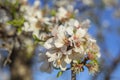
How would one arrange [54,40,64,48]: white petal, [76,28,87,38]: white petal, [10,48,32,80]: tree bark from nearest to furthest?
[54,40,64,48]: white petal < [76,28,87,38]: white petal < [10,48,32,80]: tree bark

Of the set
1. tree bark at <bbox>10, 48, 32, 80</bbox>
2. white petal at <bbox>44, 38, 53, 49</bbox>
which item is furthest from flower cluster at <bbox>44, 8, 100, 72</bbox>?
tree bark at <bbox>10, 48, 32, 80</bbox>

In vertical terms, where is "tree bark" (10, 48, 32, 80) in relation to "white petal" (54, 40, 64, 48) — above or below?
above

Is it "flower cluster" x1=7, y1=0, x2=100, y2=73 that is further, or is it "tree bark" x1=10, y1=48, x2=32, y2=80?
"tree bark" x1=10, y1=48, x2=32, y2=80

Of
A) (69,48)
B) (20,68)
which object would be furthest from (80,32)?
(20,68)

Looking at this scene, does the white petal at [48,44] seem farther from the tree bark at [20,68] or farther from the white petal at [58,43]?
the tree bark at [20,68]

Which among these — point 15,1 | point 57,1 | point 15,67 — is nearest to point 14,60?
point 15,67

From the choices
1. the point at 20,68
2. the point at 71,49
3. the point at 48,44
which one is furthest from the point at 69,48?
the point at 20,68

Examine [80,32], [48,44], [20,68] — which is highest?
[20,68]

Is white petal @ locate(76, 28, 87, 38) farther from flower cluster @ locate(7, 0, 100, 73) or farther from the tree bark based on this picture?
the tree bark

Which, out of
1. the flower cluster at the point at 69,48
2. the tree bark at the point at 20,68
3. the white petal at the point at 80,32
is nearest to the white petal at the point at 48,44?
the flower cluster at the point at 69,48

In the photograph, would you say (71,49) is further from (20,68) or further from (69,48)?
(20,68)

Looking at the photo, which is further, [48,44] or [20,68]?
[20,68]

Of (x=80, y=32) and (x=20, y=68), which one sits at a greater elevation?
(x=20, y=68)
